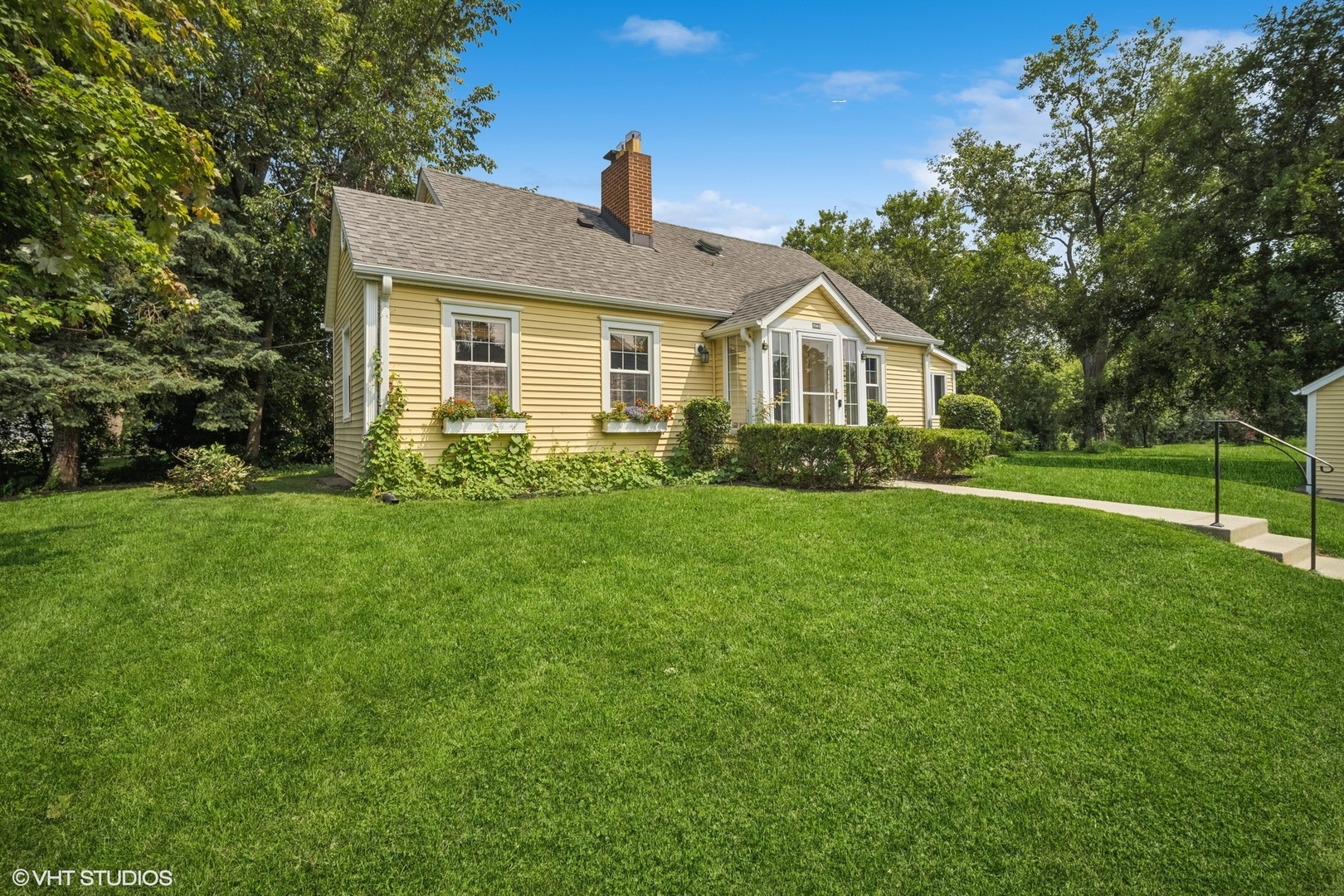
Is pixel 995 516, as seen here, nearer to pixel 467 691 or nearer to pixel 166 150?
pixel 467 691

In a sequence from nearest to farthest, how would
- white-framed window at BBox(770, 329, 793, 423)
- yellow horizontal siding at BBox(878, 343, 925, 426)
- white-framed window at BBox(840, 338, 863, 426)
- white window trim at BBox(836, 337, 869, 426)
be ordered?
1. white-framed window at BBox(770, 329, 793, 423)
2. white-framed window at BBox(840, 338, 863, 426)
3. white window trim at BBox(836, 337, 869, 426)
4. yellow horizontal siding at BBox(878, 343, 925, 426)

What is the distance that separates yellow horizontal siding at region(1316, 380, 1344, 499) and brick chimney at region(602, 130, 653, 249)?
47.1 ft

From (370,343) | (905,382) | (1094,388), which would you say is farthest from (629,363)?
(1094,388)

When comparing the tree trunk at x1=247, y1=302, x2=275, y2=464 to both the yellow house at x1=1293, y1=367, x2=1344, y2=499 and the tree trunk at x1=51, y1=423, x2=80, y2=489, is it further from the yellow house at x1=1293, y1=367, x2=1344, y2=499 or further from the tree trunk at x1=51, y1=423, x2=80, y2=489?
the yellow house at x1=1293, y1=367, x2=1344, y2=499

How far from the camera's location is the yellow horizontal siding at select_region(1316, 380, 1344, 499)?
36.7 feet

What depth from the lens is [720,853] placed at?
7.88ft

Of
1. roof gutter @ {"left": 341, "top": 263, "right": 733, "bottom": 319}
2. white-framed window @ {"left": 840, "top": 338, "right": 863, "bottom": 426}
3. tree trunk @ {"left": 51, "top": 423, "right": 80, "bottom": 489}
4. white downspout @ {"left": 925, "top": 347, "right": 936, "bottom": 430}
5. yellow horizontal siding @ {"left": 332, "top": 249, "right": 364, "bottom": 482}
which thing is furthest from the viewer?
white downspout @ {"left": 925, "top": 347, "right": 936, "bottom": 430}

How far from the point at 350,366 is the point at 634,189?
24.0 feet

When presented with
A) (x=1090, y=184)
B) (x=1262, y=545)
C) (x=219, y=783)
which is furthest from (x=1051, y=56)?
(x=219, y=783)

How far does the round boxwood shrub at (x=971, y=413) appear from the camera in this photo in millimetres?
16297

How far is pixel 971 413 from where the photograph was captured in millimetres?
16469

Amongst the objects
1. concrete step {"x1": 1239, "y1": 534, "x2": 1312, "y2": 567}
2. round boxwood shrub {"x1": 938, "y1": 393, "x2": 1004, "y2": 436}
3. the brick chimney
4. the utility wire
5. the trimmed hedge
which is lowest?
concrete step {"x1": 1239, "y1": 534, "x2": 1312, "y2": 567}

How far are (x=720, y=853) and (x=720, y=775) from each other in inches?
16.0

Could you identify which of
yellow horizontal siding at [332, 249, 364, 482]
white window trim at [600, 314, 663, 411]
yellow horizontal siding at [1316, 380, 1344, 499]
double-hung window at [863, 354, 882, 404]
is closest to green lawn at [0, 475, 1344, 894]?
yellow horizontal siding at [332, 249, 364, 482]
